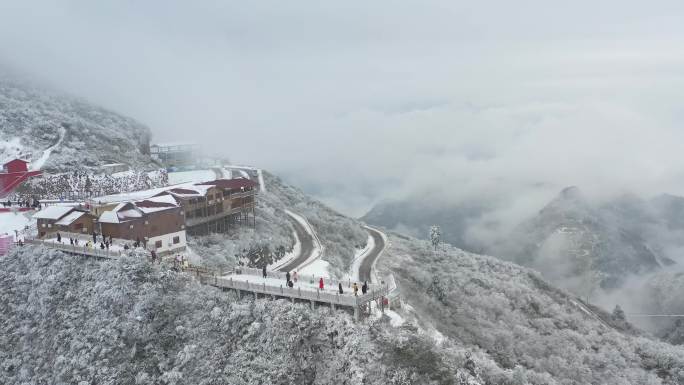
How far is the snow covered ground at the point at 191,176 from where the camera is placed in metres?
96.9

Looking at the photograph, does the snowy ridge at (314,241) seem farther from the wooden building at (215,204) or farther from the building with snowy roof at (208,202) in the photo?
the wooden building at (215,204)

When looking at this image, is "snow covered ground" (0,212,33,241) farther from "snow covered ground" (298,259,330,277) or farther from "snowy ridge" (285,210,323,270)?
"snow covered ground" (298,259,330,277)

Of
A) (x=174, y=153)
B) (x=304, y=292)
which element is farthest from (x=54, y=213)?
(x=174, y=153)

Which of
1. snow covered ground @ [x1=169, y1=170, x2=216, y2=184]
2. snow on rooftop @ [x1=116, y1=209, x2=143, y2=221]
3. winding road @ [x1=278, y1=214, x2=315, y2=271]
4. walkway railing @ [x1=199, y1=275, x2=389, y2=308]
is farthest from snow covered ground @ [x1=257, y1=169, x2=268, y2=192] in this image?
walkway railing @ [x1=199, y1=275, x2=389, y2=308]

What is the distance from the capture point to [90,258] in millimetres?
42781

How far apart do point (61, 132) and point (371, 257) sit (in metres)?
72.6

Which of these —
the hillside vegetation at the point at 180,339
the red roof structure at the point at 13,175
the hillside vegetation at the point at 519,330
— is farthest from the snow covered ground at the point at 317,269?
the red roof structure at the point at 13,175

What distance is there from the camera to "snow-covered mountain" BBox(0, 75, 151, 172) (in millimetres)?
86688

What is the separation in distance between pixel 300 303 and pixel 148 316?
36.7 ft

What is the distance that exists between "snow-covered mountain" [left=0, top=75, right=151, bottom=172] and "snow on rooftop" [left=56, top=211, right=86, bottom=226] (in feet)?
124

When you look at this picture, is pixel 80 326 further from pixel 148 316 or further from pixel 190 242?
pixel 190 242

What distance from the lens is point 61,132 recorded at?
97.2 meters

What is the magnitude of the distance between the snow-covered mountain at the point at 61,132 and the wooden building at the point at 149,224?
42.5m

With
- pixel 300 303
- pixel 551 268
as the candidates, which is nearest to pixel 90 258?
pixel 300 303
